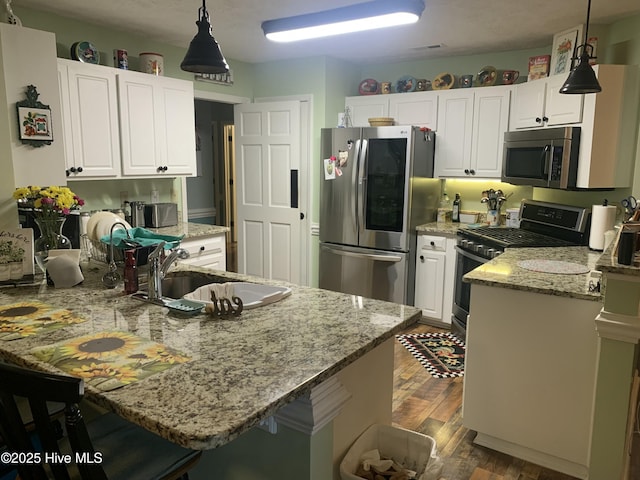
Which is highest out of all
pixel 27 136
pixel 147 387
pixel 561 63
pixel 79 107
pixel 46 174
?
pixel 561 63

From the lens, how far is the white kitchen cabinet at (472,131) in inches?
160

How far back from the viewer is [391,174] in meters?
4.17

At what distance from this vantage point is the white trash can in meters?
1.63

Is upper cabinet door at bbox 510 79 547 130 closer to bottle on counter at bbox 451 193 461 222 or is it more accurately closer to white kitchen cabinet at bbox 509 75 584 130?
white kitchen cabinet at bbox 509 75 584 130

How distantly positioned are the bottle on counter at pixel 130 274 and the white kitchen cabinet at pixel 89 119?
1.53 m

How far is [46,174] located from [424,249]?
9.67 feet

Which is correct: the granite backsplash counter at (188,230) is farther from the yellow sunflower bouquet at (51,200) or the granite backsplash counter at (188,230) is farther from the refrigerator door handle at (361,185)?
the yellow sunflower bouquet at (51,200)

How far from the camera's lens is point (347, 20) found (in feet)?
9.86

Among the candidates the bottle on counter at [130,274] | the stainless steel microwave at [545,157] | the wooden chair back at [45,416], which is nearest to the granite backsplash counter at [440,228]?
the stainless steel microwave at [545,157]

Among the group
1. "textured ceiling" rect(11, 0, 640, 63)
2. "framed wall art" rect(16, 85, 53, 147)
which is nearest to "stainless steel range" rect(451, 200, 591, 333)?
"textured ceiling" rect(11, 0, 640, 63)

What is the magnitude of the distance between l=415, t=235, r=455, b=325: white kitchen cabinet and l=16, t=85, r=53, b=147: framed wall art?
2.97 metres

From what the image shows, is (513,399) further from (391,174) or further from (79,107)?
(79,107)

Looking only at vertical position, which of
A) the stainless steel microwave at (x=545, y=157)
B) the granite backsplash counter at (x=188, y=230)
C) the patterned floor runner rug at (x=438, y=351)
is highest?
the stainless steel microwave at (x=545, y=157)

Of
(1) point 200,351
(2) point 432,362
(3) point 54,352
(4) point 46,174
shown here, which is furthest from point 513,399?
(4) point 46,174
